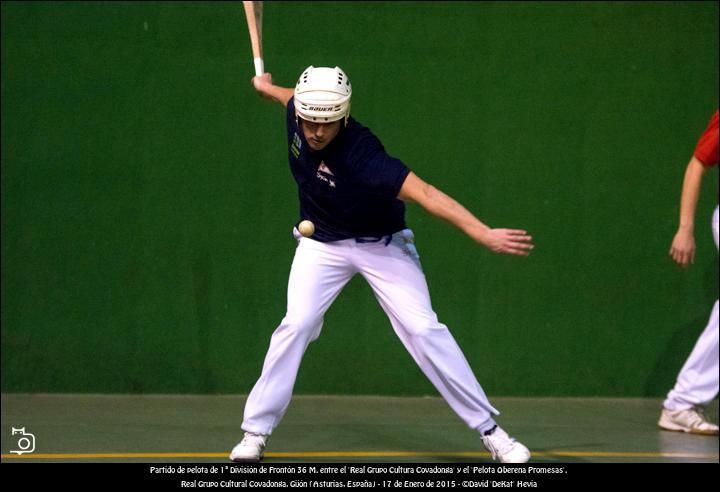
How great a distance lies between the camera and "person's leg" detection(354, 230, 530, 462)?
6.11m

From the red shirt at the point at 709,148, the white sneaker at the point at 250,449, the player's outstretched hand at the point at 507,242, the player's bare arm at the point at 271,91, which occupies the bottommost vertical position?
the white sneaker at the point at 250,449

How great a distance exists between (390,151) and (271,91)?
2000 mm

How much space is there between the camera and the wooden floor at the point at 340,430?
664 cm

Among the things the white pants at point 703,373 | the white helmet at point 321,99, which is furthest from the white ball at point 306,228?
the white pants at point 703,373

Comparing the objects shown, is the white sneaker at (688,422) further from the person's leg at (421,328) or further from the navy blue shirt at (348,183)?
the navy blue shirt at (348,183)

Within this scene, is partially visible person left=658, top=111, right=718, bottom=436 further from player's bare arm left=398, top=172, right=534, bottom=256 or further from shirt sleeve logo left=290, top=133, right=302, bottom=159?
shirt sleeve logo left=290, top=133, right=302, bottom=159

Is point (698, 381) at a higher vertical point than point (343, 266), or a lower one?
lower

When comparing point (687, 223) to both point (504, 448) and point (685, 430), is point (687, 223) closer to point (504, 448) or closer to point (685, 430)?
point (685, 430)

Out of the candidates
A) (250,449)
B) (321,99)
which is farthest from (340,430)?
(321,99)

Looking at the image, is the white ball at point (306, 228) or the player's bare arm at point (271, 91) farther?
the player's bare arm at point (271, 91)

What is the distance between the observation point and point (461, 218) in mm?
5566

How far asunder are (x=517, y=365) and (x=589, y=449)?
63.2 inches

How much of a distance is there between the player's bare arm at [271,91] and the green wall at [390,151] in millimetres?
1739

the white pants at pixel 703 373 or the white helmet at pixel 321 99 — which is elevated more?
the white helmet at pixel 321 99
